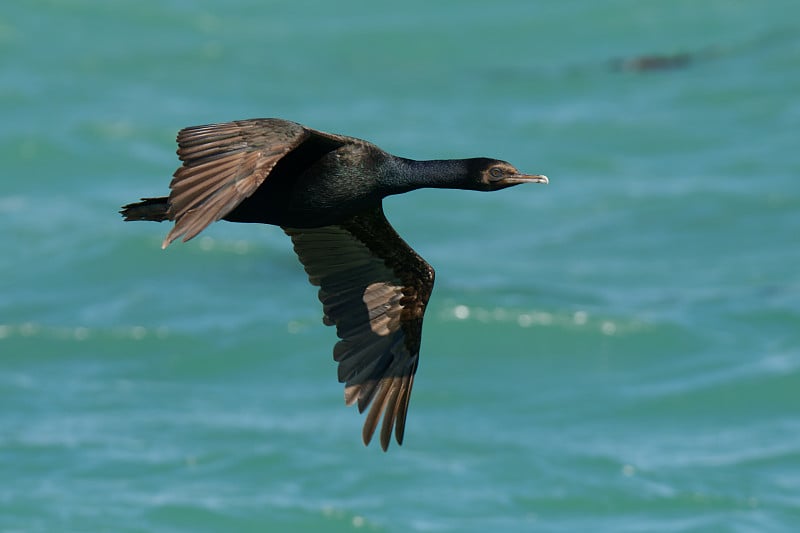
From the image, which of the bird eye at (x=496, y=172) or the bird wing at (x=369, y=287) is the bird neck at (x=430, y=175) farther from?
the bird wing at (x=369, y=287)

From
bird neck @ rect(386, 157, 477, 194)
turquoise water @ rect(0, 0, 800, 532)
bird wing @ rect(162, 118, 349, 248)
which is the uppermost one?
turquoise water @ rect(0, 0, 800, 532)

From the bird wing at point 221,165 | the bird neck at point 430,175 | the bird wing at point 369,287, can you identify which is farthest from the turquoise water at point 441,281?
the bird wing at point 221,165

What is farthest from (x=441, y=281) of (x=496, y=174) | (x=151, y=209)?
(x=151, y=209)

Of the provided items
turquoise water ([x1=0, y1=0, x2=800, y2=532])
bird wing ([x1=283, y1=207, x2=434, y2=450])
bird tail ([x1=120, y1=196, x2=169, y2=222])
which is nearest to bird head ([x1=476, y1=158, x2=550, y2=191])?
bird wing ([x1=283, y1=207, x2=434, y2=450])

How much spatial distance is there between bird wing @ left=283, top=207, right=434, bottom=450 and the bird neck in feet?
3.71

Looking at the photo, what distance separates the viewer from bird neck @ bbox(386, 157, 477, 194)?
9.10 m

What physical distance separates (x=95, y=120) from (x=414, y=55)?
19.3 ft

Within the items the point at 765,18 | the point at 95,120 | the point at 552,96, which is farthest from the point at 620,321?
the point at 765,18

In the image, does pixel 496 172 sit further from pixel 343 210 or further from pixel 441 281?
pixel 441 281

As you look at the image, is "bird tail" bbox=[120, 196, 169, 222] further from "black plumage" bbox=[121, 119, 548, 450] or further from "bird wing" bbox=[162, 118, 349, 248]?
"bird wing" bbox=[162, 118, 349, 248]

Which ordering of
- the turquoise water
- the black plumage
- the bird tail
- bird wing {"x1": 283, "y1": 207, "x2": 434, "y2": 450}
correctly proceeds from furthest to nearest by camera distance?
1. the turquoise water
2. bird wing {"x1": 283, "y1": 207, "x2": 434, "y2": 450}
3. the bird tail
4. the black plumage

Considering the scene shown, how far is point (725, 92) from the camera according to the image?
25875mm

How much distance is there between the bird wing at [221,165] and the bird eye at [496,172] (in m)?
1.14

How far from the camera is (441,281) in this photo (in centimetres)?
1992
